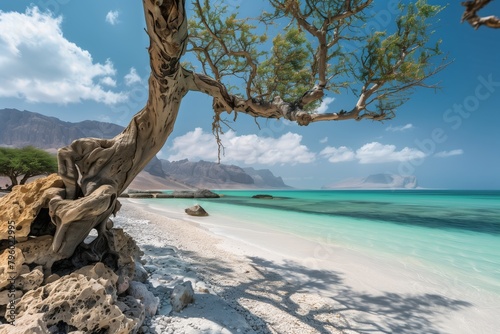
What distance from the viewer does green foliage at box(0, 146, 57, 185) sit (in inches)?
887

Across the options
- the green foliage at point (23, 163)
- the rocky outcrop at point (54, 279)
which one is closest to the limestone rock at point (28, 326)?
the rocky outcrop at point (54, 279)

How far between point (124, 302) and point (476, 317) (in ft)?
16.4

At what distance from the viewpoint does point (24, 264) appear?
2207mm

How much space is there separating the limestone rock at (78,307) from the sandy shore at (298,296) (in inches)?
14.3

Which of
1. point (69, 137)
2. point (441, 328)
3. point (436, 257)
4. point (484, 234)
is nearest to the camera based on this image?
point (441, 328)

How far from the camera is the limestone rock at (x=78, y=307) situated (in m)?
1.85

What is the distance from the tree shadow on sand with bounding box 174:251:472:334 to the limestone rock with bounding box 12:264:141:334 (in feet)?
4.90

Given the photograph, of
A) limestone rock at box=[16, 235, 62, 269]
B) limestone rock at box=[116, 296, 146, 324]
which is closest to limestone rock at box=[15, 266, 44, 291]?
limestone rock at box=[16, 235, 62, 269]

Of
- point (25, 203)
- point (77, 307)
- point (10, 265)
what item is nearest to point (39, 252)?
point (10, 265)

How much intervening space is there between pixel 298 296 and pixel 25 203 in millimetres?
3728

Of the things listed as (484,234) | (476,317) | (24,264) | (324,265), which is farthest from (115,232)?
(484,234)

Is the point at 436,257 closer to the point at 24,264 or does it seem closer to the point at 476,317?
the point at 476,317

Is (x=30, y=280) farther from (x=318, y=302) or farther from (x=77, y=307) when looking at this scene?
(x=318, y=302)

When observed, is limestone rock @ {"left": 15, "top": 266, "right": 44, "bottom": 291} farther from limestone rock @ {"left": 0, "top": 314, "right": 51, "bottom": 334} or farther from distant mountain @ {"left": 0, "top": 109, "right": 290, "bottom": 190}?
distant mountain @ {"left": 0, "top": 109, "right": 290, "bottom": 190}
